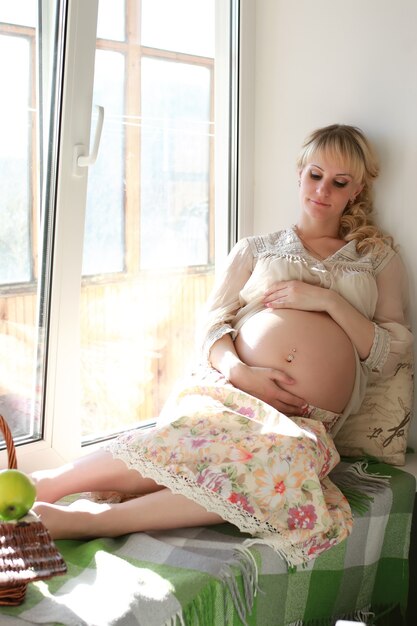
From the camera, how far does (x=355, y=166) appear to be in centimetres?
247

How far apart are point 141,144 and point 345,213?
2.32ft

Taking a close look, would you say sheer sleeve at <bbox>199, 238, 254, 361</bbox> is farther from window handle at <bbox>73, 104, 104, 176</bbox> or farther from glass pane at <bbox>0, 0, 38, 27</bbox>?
glass pane at <bbox>0, 0, 38, 27</bbox>

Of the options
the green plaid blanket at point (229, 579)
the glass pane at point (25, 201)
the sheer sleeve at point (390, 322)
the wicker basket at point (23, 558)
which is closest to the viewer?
the wicker basket at point (23, 558)

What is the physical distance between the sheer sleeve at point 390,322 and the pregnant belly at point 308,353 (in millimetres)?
88

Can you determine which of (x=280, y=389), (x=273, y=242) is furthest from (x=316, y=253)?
(x=280, y=389)

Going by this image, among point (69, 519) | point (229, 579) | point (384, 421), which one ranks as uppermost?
point (384, 421)

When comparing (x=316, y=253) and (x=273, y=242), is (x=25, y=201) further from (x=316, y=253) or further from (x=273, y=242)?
(x=316, y=253)

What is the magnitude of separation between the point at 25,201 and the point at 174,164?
648 mm

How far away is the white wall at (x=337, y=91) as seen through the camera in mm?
2484

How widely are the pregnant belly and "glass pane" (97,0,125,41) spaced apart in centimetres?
97

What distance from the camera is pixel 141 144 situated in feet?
8.35

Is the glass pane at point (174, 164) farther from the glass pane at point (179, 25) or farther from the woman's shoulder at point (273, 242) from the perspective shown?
the woman's shoulder at point (273, 242)

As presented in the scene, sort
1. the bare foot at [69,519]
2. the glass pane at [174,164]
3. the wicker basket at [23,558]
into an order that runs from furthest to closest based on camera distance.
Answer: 1. the glass pane at [174,164]
2. the bare foot at [69,519]
3. the wicker basket at [23,558]

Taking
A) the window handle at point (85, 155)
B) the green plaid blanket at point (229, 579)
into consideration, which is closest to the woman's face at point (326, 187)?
the window handle at point (85, 155)
